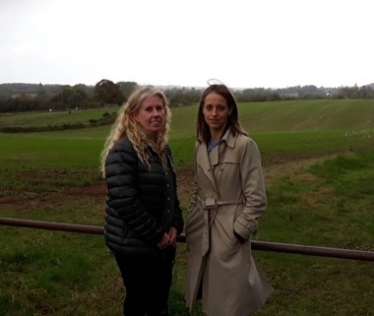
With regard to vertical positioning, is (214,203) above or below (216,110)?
below

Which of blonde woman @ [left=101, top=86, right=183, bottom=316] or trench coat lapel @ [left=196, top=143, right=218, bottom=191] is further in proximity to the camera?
trench coat lapel @ [left=196, top=143, right=218, bottom=191]

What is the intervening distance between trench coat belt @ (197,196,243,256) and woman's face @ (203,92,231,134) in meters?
0.49

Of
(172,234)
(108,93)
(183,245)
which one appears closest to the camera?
(172,234)

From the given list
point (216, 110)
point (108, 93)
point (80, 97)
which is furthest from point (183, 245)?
point (80, 97)

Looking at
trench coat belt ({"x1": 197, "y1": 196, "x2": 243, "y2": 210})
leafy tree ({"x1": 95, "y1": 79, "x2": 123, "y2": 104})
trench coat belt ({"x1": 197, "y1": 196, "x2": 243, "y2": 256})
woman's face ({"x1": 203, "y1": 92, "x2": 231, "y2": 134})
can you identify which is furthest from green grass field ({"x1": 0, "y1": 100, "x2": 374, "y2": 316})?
leafy tree ({"x1": 95, "y1": 79, "x2": 123, "y2": 104})

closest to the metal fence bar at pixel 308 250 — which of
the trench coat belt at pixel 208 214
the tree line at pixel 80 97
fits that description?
the trench coat belt at pixel 208 214

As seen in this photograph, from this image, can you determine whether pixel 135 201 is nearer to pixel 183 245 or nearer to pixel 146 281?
pixel 146 281

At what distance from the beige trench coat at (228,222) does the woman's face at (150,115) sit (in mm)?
346

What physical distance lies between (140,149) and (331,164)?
16.4 metres

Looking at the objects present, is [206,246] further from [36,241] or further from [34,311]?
[36,241]

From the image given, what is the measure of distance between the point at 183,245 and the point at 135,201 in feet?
19.9

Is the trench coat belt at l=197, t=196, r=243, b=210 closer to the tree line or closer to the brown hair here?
the brown hair

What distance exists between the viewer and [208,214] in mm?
3385

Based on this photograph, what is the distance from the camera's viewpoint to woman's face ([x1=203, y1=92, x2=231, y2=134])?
3.33 meters
